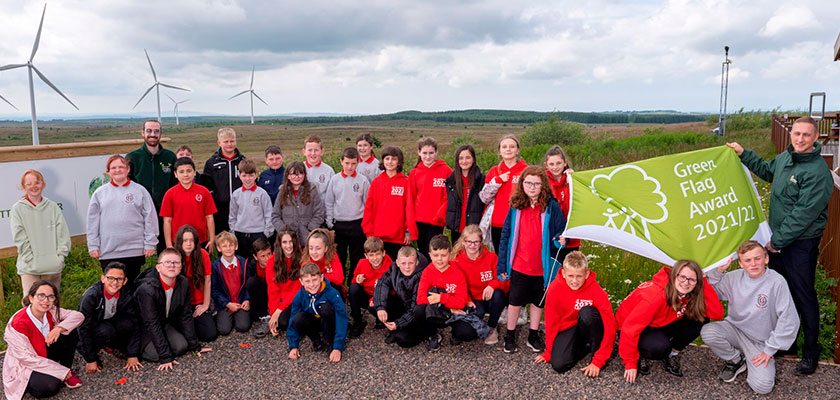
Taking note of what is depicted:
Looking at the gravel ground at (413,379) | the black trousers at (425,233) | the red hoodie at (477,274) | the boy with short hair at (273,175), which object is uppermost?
the boy with short hair at (273,175)

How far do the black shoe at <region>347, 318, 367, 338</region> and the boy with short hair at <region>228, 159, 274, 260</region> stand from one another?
1.95 m

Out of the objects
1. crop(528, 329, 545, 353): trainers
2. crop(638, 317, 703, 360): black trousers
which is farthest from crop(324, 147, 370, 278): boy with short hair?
crop(638, 317, 703, 360): black trousers

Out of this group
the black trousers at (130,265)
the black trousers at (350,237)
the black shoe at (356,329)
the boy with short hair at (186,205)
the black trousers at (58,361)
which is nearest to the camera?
the black trousers at (58,361)

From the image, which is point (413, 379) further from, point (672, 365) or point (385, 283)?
point (672, 365)

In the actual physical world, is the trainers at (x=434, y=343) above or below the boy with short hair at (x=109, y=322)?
below

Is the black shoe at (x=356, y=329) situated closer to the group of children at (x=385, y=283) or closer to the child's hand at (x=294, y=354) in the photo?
the group of children at (x=385, y=283)

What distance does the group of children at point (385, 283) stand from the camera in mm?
5957

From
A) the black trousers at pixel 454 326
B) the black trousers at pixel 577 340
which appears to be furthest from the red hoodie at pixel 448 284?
the black trousers at pixel 577 340

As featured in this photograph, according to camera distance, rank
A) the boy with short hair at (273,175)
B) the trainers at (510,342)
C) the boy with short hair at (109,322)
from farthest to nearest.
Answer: the boy with short hair at (273,175) < the trainers at (510,342) < the boy with short hair at (109,322)

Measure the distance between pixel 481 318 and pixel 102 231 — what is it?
497 cm

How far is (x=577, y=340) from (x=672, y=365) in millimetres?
1016

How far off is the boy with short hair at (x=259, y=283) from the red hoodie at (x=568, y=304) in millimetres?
3700

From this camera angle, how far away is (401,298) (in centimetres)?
718

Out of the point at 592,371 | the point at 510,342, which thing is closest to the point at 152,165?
the point at 510,342
